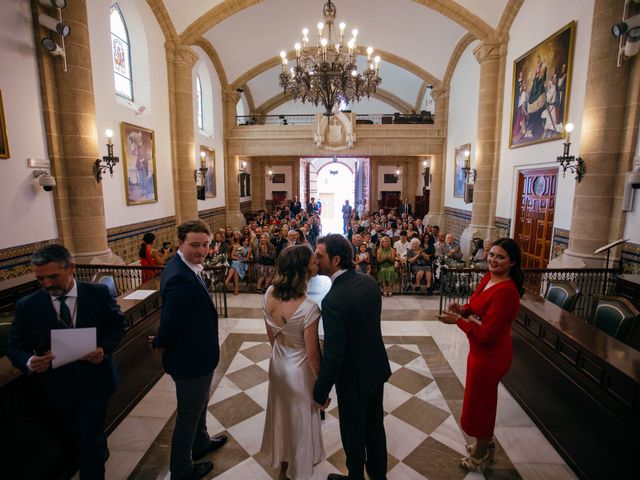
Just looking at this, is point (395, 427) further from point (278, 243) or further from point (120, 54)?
point (120, 54)

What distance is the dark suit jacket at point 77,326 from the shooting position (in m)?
2.03

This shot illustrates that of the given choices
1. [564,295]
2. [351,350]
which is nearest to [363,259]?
[564,295]

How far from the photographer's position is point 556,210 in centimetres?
705

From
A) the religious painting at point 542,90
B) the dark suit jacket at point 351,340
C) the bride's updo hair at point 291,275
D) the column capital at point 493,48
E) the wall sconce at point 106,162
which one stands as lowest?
the dark suit jacket at point 351,340

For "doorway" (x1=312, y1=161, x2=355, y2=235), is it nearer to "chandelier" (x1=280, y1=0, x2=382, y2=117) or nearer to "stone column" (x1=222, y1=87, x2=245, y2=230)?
"stone column" (x1=222, y1=87, x2=245, y2=230)

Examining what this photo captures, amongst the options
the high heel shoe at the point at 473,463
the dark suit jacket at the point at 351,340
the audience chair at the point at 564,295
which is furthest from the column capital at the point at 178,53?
the high heel shoe at the point at 473,463

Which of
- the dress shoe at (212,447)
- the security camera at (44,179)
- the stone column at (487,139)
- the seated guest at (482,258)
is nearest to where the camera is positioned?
the dress shoe at (212,447)

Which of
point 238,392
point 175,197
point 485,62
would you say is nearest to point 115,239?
point 175,197

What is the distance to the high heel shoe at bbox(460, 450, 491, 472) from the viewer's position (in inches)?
108

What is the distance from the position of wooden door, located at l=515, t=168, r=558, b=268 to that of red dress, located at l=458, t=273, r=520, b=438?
589 cm

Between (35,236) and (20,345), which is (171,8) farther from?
(20,345)

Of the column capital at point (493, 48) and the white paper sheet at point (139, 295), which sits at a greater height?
the column capital at point (493, 48)

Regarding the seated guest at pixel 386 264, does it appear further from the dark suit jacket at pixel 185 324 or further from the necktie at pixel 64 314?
the necktie at pixel 64 314

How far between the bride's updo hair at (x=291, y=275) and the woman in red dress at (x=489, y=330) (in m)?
1.21
